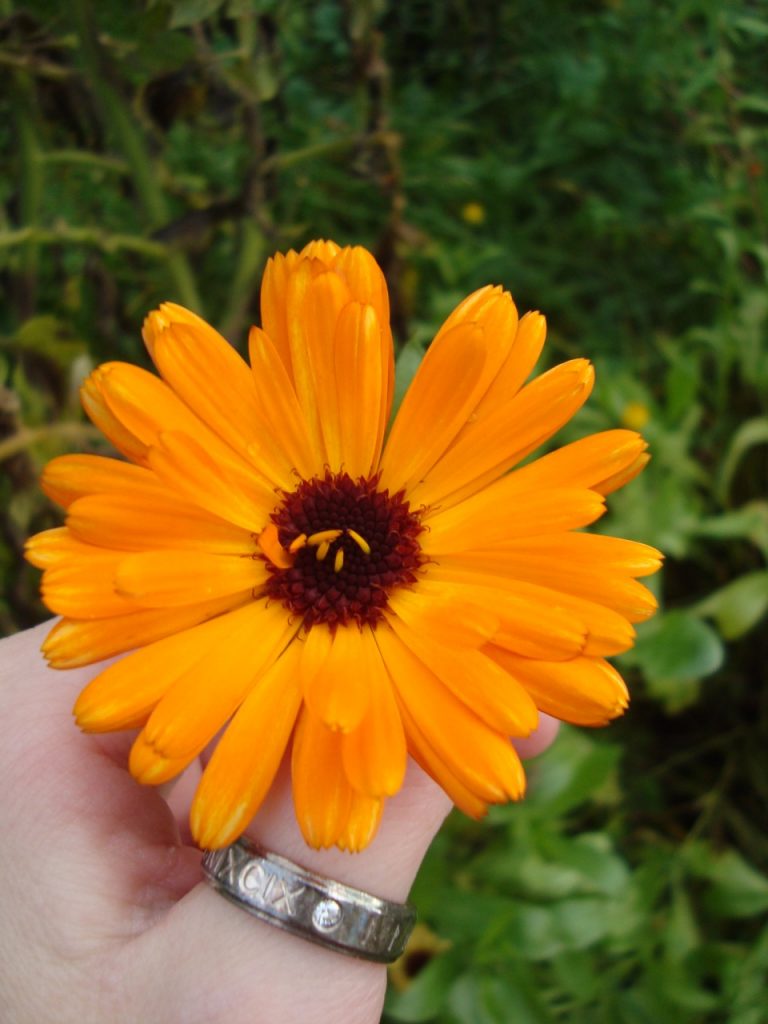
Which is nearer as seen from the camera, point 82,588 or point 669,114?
point 82,588

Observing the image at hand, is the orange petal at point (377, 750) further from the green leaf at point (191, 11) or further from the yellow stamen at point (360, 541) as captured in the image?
the green leaf at point (191, 11)

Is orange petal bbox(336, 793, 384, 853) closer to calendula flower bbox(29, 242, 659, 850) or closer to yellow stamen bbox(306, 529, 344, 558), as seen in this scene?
calendula flower bbox(29, 242, 659, 850)

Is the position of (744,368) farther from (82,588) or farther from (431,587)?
(82,588)

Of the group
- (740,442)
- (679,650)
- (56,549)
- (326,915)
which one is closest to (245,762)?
(326,915)

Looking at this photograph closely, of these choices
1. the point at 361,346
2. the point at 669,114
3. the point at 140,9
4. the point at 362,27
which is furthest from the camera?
the point at 669,114

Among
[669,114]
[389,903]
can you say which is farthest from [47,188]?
[389,903]

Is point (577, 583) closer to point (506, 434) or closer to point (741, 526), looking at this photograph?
point (506, 434)
